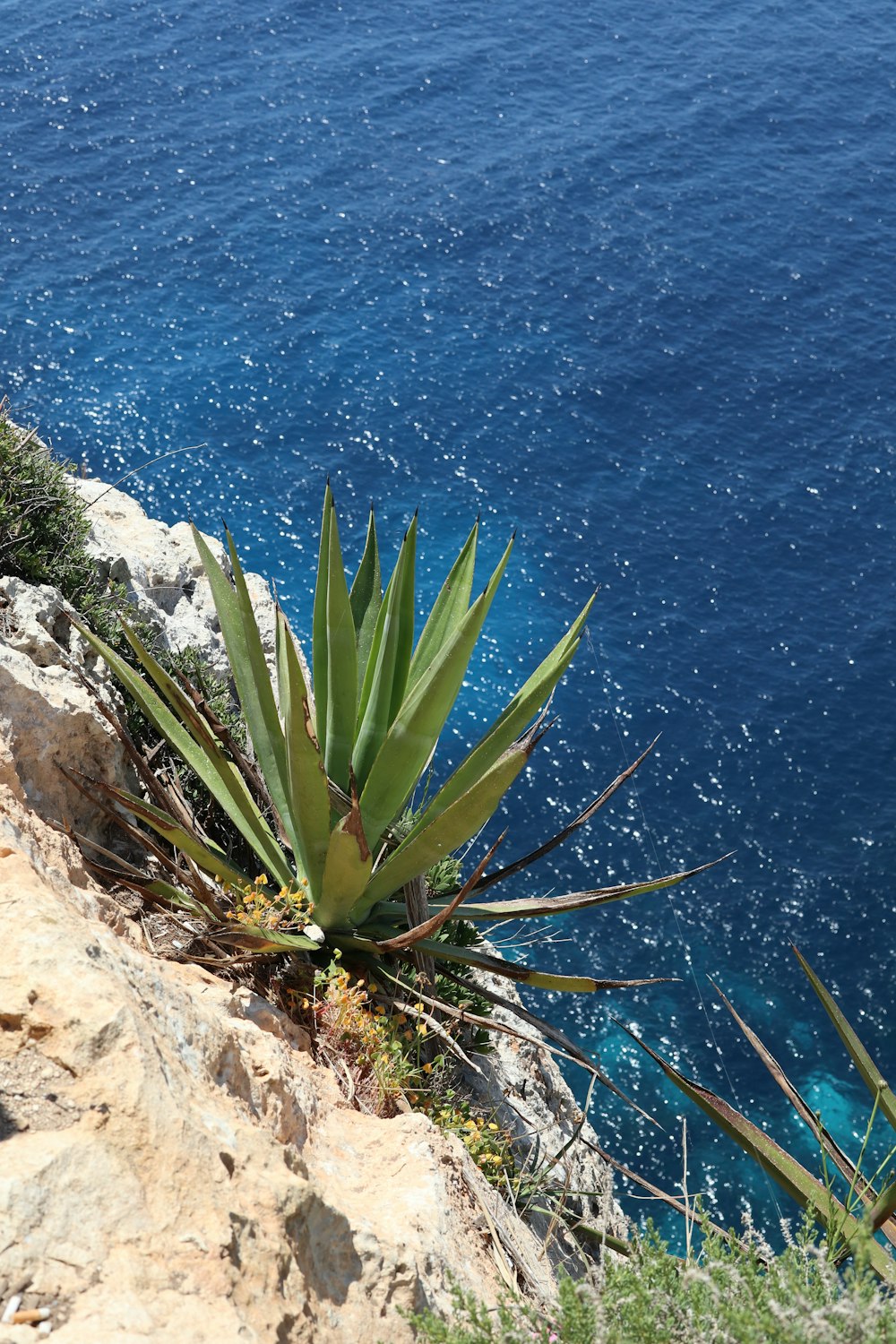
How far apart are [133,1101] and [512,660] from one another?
11.9 m

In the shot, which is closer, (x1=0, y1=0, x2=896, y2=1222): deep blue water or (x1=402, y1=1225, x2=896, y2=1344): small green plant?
(x1=402, y1=1225, x2=896, y2=1344): small green plant

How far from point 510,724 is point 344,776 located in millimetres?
844

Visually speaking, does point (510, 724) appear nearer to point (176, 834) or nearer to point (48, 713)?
point (176, 834)

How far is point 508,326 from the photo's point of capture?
1900cm

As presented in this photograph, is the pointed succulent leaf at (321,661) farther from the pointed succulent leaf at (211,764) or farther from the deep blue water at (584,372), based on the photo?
the deep blue water at (584,372)

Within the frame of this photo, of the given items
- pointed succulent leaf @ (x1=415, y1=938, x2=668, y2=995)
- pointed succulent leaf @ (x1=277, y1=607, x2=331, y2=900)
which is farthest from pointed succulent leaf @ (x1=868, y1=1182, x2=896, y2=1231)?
pointed succulent leaf @ (x1=277, y1=607, x2=331, y2=900)

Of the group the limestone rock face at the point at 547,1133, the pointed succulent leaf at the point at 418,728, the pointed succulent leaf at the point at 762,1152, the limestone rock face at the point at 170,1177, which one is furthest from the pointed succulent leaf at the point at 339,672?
the pointed succulent leaf at the point at 762,1152

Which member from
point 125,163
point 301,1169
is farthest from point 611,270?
point 301,1169

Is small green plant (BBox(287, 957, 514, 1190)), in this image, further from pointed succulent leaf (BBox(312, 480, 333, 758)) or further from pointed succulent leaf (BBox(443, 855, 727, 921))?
pointed succulent leaf (BBox(312, 480, 333, 758))

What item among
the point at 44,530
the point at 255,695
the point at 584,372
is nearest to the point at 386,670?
the point at 255,695

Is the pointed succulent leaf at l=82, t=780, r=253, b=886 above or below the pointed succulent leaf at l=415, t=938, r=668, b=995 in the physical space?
above

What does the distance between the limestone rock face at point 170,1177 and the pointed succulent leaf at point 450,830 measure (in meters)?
0.91

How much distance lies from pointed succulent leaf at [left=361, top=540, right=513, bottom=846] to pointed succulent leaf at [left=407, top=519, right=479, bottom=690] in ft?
1.79

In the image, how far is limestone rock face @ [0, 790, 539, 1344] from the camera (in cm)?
208
